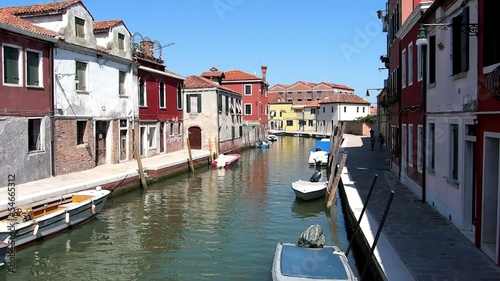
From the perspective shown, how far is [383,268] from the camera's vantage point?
620 centimetres

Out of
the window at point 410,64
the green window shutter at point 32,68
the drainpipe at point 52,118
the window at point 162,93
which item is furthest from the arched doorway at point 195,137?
the window at point 410,64

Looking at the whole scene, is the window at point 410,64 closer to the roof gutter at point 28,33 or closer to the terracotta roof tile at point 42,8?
the roof gutter at point 28,33

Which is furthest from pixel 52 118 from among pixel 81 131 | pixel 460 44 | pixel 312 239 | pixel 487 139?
pixel 487 139

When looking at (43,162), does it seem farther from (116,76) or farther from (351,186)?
→ (351,186)

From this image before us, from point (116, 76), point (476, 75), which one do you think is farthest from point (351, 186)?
point (116, 76)

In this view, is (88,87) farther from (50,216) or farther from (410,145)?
(410,145)

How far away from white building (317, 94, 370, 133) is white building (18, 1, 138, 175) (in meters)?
38.2

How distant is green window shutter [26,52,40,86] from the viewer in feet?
47.3

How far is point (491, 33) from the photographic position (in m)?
6.59

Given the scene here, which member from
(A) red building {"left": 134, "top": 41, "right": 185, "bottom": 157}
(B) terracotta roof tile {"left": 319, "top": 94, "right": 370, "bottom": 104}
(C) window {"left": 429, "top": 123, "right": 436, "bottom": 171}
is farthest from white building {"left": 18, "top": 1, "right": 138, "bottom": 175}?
(B) terracotta roof tile {"left": 319, "top": 94, "right": 370, "bottom": 104}

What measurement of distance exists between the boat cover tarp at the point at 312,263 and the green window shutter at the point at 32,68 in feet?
36.9

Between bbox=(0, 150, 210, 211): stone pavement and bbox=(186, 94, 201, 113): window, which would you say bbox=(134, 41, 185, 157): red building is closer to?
bbox=(186, 94, 201, 113): window

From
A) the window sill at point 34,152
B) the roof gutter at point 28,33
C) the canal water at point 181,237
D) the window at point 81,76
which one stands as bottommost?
the canal water at point 181,237

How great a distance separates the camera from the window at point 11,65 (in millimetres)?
13383
